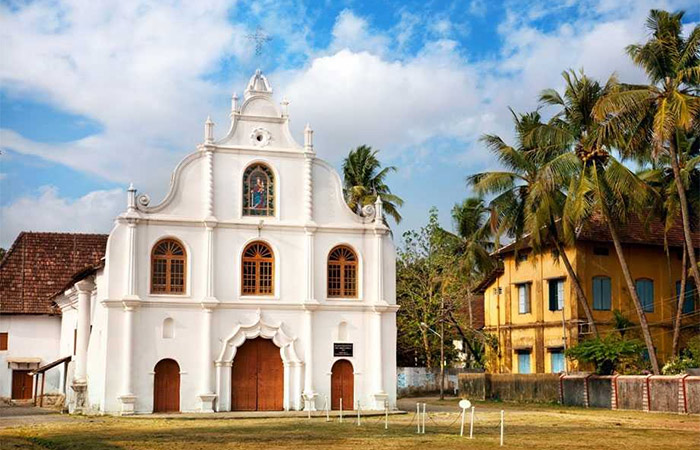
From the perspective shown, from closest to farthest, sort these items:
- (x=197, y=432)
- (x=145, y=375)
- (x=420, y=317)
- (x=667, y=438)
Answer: (x=667, y=438) → (x=197, y=432) → (x=145, y=375) → (x=420, y=317)

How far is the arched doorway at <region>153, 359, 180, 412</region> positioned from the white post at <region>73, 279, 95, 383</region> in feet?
13.5

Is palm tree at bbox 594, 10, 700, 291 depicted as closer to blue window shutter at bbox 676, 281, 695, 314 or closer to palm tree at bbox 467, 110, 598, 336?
palm tree at bbox 467, 110, 598, 336

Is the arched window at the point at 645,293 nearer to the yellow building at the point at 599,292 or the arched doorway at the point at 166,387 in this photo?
the yellow building at the point at 599,292

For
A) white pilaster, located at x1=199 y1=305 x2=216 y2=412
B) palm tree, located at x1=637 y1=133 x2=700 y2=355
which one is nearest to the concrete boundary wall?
palm tree, located at x1=637 y1=133 x2=700 y2=355

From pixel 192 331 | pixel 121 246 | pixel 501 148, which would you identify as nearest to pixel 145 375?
pixel 192 331

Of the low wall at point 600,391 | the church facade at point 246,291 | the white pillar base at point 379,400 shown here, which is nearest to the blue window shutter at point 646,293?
the low wall at point 600,391

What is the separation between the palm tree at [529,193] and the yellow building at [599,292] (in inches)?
41.1

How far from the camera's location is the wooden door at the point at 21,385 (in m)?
46.3

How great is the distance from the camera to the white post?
3725cm

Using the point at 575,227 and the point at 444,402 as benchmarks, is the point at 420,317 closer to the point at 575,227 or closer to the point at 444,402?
the point at 444,402

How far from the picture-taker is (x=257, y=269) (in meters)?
36.0

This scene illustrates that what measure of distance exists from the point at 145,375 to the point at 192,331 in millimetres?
2269

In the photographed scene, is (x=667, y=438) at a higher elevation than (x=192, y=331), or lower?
lower

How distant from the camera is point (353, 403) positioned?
35875mm
